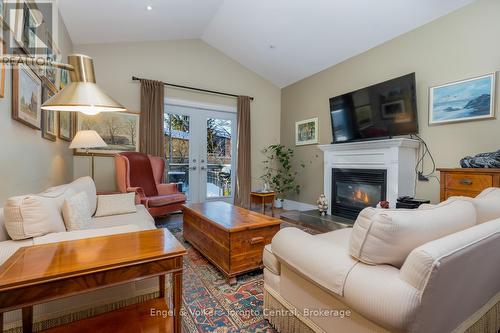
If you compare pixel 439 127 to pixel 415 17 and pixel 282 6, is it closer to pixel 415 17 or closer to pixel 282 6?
pixel 415 17

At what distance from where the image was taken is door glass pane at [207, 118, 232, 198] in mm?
5082

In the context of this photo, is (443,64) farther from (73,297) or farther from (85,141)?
(85,141)

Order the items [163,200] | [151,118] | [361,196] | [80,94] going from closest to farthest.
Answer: [80,94] → [163,200] → [361,196] → [151,118]

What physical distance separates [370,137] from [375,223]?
3070 mm

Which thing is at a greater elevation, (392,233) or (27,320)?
(392,233)

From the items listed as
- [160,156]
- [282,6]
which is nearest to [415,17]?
[282,6]

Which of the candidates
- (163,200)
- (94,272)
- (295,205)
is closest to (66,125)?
(163,200)

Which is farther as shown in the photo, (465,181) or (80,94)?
(465,181)

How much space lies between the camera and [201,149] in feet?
16.3

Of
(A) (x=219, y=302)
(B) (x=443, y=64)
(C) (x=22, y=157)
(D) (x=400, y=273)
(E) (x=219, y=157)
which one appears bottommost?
(A) (x=219, y=302)

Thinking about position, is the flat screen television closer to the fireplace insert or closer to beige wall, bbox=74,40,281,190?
the fireplace insert

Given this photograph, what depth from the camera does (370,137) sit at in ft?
11.9

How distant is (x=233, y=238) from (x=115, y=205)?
4.90 feet

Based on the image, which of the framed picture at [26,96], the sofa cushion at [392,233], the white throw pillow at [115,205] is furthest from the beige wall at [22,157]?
the sofa cushion at [392,233]
